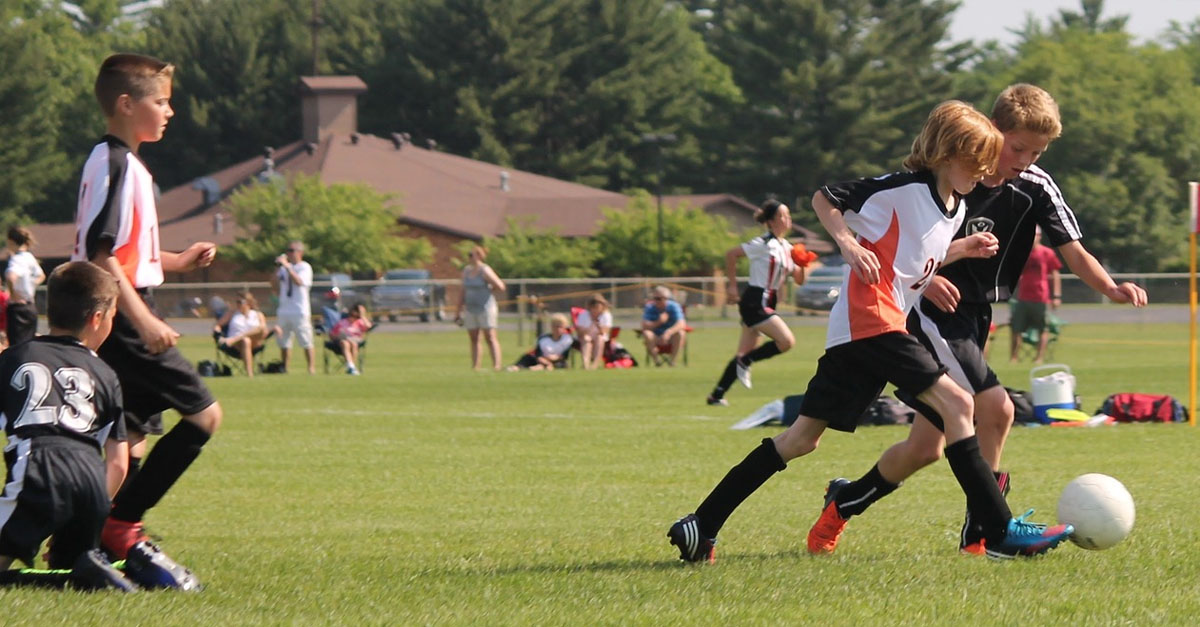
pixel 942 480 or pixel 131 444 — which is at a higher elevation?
pixel 131 444

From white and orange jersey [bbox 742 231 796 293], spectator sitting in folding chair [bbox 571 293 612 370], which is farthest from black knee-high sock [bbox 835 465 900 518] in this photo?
spectator sitting in folding chair [bbox 571 293 612 370]

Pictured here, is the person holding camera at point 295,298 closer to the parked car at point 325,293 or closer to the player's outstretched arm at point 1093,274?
the parked car at point 325,293

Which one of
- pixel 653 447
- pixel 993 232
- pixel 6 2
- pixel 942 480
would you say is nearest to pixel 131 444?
pixel 993 232

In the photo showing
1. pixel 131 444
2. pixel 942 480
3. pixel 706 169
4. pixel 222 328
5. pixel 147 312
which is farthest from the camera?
pixel 706 169

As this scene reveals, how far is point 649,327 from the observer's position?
26469mm

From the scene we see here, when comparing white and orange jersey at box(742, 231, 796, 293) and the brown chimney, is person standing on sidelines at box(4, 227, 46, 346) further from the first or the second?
the brown chimney

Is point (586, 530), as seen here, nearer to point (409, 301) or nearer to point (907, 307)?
point (907, 307)

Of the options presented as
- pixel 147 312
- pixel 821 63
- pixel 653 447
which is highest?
pixel 821 63

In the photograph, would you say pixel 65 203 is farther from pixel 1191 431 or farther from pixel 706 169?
pixel 1191 431

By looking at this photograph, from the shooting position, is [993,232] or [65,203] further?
[65,203]

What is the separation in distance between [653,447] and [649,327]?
14267mm

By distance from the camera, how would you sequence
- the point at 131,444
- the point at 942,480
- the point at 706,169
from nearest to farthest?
the point at 131,444 < the point at 942,480 < the point at 706,169

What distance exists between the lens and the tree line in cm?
7606

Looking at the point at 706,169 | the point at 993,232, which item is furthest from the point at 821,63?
the point at 993,232
